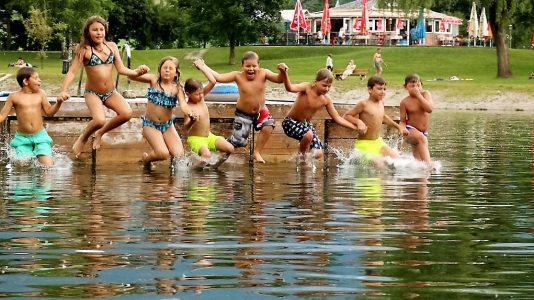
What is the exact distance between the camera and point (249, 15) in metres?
76.6

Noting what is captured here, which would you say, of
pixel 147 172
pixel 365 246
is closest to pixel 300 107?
pixel 147 172

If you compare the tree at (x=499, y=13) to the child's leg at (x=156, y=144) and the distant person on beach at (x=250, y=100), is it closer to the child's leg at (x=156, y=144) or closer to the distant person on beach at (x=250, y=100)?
the distant person on beach at (x=250, y=100)

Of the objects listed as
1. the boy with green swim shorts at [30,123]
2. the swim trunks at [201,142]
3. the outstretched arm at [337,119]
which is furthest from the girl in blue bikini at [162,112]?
the outstretched arm at [337,119]

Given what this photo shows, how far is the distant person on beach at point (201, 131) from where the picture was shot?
16.3m

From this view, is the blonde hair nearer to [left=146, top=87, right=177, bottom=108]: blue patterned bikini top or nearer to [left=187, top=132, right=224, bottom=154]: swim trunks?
[left=146, top=87, right=177, bottom=108]: blue patterned bikini top

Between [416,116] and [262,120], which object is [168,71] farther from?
[416,116]

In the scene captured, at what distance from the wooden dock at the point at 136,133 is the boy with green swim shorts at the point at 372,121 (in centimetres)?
83

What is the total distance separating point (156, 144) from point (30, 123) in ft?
5.06

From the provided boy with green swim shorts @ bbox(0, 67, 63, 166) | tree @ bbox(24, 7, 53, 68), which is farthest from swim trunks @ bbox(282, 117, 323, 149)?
tree @ bbox(24, 7, 53, 68)

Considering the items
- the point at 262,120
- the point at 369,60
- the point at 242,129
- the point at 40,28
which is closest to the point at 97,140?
the point at 242,129

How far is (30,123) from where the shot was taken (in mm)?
15812

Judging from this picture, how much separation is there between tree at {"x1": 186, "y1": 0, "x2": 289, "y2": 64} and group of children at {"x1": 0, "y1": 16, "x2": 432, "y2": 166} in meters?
55.2

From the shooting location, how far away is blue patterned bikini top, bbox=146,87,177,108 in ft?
52.0

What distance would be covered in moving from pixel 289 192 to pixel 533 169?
195 inches
